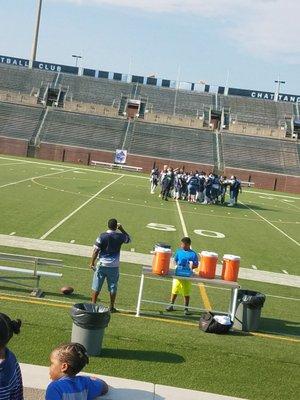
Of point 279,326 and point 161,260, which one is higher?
point 161,260

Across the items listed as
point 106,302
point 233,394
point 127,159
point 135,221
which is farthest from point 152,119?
point 233,394

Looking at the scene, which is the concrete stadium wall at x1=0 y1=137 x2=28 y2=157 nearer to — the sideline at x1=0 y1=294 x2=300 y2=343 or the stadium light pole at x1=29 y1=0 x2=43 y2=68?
the stadium light pole at x1=29 y1=0 x2=43 y2=68

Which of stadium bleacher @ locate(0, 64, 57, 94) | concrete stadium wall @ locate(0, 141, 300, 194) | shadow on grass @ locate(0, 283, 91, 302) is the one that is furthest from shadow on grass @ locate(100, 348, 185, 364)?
stadium bleacher @ locate(0, 64, 57, 94)

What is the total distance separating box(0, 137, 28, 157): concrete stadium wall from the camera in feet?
192

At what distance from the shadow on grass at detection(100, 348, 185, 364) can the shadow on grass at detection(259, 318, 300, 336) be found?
2.82 meters

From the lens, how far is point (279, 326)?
Result: 10484mm

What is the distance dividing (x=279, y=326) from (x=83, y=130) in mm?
52624

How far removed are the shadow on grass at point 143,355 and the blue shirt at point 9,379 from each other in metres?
3.14

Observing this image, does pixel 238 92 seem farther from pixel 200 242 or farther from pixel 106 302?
pixel 106 302

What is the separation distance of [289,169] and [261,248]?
39.6 meters

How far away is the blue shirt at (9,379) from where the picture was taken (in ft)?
14.4

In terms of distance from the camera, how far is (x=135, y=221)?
2200 centimetres

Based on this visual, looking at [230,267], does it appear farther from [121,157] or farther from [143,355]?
[121,157]

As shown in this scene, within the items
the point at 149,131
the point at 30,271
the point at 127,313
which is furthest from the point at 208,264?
the point at 149,131
